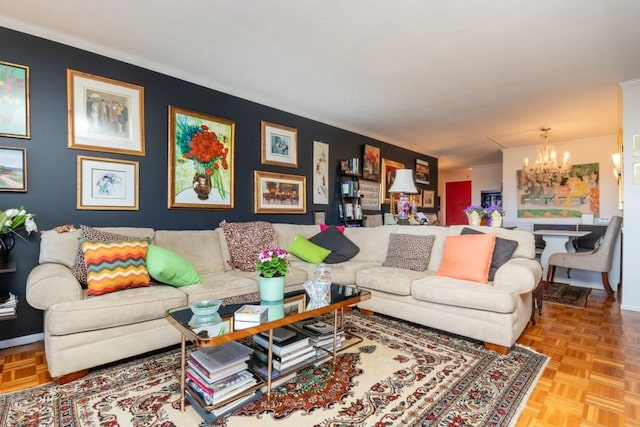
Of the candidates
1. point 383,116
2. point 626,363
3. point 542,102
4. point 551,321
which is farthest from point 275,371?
point 542,102

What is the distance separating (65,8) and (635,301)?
5.78 metres

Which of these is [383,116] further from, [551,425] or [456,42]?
[551,425]

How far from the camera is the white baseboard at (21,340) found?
7.95ft

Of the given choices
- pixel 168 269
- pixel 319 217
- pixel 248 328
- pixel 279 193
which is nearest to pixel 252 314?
pixel 248 328

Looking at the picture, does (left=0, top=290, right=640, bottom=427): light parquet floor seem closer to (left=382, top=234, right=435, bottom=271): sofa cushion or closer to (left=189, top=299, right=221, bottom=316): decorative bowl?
(left=382, top=234, right=435, bottom=271): sofa cushion

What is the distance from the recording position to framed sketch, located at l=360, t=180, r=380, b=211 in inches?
217

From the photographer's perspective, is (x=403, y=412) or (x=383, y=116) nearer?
(x=403, y=412)

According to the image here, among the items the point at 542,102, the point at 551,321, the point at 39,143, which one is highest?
the point at 542,102

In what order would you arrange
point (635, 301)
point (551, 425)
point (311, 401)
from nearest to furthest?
1. point (551, 425)
2. point (311, 401)
3. point (635, 301)

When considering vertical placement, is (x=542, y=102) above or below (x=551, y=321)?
above

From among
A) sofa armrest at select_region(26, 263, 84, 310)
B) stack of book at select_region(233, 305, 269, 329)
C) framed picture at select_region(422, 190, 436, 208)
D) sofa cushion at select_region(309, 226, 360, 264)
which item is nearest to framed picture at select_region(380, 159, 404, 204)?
framed picture at select_region(422, 190, 436, 208)

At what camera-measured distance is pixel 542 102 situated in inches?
159

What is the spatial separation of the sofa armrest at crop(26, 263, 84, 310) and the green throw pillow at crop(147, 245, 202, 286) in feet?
1.51

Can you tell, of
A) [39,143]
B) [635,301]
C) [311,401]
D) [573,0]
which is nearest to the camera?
[311,401]
